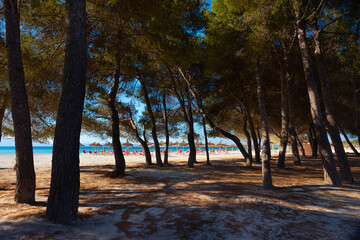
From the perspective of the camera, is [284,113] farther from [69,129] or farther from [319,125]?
[69,129]

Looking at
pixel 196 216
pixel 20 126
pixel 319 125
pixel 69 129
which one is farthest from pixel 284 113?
pixel 20 126

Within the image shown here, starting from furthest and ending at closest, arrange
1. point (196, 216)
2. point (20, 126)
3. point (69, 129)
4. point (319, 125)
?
point (319, 125), point (20, 126), point (196, 216), point (69, 129)

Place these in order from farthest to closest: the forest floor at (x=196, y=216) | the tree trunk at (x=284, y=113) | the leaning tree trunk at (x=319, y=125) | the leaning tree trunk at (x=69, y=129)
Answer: the tree trunk at (x=284, y=113) → the leaning tree trunk at (x=319, y=125) → the leaning tree trunk at (x=69, y=129) → the forest floor at (x=196, y=216)

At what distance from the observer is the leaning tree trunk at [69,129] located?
2820 mm

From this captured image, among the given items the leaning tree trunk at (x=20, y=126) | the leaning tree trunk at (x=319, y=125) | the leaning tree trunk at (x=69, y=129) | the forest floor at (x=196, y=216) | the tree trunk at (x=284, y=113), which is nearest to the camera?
the forest floor at (x=196, y=216)

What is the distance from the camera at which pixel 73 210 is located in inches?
113

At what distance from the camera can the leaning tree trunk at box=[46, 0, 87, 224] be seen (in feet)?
9.25

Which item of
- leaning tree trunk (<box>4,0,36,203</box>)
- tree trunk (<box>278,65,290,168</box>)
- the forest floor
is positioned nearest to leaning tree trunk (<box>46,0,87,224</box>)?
the forest floor

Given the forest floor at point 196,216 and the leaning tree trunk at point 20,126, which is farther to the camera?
the leaning tree trunk at point 20,126

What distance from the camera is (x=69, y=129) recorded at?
291 centimetres

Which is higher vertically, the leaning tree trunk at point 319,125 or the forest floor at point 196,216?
the leaning tree trunk at point 319,125

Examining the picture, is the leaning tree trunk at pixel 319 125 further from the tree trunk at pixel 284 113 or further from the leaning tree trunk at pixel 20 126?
the leaning tree trunk at pixel 20 126

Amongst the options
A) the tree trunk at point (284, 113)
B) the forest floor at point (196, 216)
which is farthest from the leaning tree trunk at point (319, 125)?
the tree trunk at point (284, 113)

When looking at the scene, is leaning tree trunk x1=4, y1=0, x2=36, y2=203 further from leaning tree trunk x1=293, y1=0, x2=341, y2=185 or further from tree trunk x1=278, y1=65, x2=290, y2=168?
tree trunk x1=278, y1=65, x2=290, y2=168
